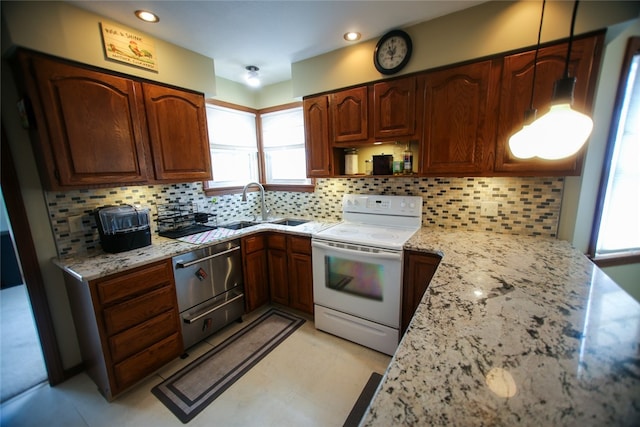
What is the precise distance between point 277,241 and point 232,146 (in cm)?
133

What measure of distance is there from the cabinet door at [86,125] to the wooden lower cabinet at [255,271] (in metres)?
1.08

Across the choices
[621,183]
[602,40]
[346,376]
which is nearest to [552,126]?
[602,40]

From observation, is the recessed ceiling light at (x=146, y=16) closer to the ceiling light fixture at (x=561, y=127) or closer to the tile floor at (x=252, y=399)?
the ceiling light fixture at (x=561, y=127)

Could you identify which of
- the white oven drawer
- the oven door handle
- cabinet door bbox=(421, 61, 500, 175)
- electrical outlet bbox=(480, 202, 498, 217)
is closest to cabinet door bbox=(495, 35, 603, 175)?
cabinet door bbox=(421, 61, 500, 175)

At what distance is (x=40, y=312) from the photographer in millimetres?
1791

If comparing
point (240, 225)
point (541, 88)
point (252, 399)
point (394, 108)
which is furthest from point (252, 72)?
point (252, 399)

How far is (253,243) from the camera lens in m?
2.56

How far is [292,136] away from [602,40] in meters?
2.56

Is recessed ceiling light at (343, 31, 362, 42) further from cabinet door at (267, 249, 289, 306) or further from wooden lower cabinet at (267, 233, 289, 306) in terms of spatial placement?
cabinet door at (267, 249, 289, 306)

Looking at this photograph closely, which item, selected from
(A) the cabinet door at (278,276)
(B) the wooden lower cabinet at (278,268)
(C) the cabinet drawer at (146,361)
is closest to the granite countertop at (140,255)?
(B) the wooden lower cabinet at (278,268)

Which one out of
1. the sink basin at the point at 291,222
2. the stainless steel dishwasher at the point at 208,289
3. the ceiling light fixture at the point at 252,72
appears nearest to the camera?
the stainless steel dishwasher at the point at 208,289

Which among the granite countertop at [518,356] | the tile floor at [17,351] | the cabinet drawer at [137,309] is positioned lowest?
the tile floor at [17,351]

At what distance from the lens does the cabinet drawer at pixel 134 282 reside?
159 centimetres

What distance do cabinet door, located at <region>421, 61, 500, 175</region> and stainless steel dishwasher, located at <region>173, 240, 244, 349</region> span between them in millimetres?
1956
